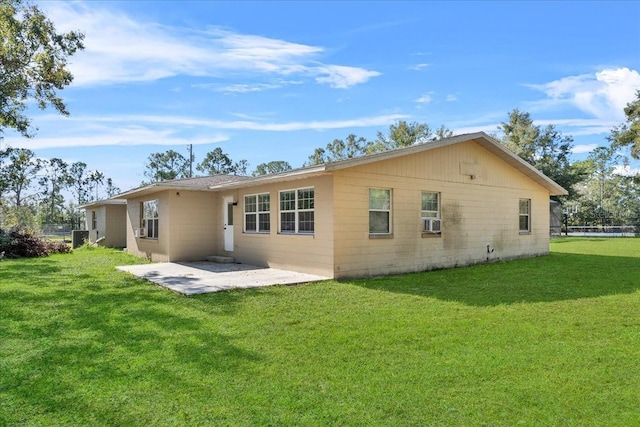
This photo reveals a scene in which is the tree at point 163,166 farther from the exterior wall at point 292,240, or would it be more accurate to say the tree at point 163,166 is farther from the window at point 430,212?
the window at point 430,212

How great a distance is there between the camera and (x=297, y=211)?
33.5ft

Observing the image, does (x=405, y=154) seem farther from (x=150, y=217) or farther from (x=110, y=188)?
(x=110, y=188)

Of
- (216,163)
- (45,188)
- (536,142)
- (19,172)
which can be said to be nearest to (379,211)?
(536,142)

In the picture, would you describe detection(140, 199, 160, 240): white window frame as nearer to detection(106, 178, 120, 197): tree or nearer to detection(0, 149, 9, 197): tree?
detection(0, 149, 9, 197): tree

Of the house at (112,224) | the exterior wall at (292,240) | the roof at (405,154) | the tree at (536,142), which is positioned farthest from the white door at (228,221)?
the tree at (536,142)

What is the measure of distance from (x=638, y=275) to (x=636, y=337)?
20.9ft

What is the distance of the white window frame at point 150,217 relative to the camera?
14.1m

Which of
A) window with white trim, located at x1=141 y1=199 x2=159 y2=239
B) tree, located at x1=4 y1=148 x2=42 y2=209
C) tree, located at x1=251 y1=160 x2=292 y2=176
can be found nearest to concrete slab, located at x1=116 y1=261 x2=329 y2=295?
window with white trim, located at x1=141 y1=199 x2=159 y2=239

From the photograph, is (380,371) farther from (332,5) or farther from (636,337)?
(332,5)

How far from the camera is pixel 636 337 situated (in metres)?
4.76

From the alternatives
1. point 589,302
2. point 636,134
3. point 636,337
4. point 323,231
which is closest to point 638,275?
point 589,302

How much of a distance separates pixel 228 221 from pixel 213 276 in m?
3.96

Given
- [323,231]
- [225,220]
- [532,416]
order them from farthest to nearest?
[225,220] → [323,231] → [532,416]

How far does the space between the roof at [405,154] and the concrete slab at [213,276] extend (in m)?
2.32
